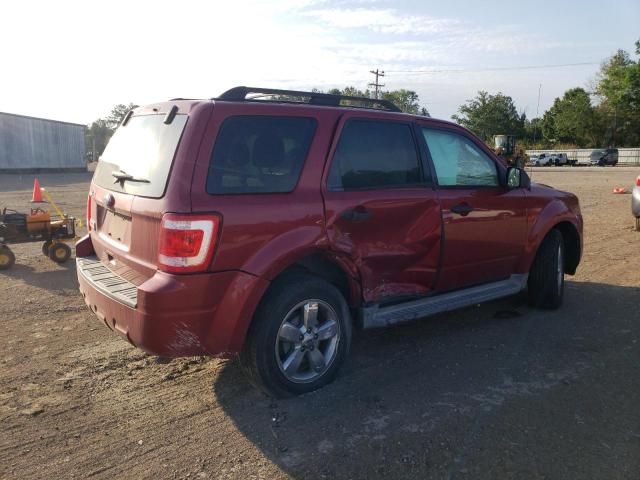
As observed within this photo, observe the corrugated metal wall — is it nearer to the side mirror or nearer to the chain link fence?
the side mirror

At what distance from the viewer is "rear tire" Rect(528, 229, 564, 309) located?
5.47 m

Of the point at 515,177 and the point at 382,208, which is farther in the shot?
the point at 515,177

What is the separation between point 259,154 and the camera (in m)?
3.48

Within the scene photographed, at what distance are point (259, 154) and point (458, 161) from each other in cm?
202

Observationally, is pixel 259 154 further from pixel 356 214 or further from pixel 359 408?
pixel 359 408

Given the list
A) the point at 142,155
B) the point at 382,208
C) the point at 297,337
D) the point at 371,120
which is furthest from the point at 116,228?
the point at 371,120

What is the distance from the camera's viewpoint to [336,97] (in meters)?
Answer: 4.17

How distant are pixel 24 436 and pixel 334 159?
257 cm

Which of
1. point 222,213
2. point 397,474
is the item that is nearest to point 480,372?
point 397,474

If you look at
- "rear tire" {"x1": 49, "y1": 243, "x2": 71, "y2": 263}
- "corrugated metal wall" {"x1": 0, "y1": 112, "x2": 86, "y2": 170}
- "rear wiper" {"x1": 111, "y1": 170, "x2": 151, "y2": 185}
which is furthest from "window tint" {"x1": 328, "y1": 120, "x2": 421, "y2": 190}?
"corrugated metal wall" {"x1": 0, "y1": 112, "x2": 86, "y2": 170}

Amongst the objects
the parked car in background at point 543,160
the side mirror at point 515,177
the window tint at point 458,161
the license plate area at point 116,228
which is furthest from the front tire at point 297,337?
the parked car in background at point 543,160

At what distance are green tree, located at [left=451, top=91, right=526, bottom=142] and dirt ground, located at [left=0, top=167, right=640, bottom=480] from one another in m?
76.0

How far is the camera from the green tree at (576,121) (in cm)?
6744

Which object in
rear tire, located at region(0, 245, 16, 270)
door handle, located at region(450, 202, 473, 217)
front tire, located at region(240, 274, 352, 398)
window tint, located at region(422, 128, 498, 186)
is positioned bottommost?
rear tire, located at region(0, 245, 16, 270)
